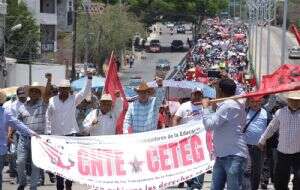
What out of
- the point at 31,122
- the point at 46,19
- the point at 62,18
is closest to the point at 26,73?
the point at 46,19

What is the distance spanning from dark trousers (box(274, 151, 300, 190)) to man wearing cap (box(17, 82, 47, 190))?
124 inches

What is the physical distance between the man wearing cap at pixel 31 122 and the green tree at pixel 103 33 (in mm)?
51277

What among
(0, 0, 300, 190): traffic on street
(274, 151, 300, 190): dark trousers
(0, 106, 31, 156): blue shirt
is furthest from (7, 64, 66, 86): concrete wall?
(274, 151, 300, 190): dark trousers

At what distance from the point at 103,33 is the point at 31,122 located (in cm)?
5321

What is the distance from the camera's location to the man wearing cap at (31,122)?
34.6 feet

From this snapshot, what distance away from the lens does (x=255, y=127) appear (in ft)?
35.0

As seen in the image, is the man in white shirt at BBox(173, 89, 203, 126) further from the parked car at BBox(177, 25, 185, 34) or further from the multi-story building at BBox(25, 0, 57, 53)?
the parked car at BBox(177, 25, 185, 34)

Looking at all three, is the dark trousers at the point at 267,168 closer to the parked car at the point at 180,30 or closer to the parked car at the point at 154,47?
the parked car at the point at 154,47

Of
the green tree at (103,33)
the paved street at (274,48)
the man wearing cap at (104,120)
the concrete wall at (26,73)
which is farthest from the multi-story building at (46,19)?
the man wearing cap at (104,120)

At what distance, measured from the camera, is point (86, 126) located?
11.4 meters

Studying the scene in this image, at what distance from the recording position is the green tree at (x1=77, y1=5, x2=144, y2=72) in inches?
2482

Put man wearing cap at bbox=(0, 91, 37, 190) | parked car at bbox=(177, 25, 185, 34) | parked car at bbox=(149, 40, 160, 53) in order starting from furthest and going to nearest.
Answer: parked car at bbox=(177, 25, 185, 34)
parked car at bbox=(149, 40, 160, 53)
man wearing cap at bbox=(0, 91, 37, 190)

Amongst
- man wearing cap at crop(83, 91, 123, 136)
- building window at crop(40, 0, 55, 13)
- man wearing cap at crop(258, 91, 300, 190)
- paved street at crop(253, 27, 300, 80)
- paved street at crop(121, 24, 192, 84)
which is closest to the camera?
man wearing cap at crop(258, 91, 300, 190)

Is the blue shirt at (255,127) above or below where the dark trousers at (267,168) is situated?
above
